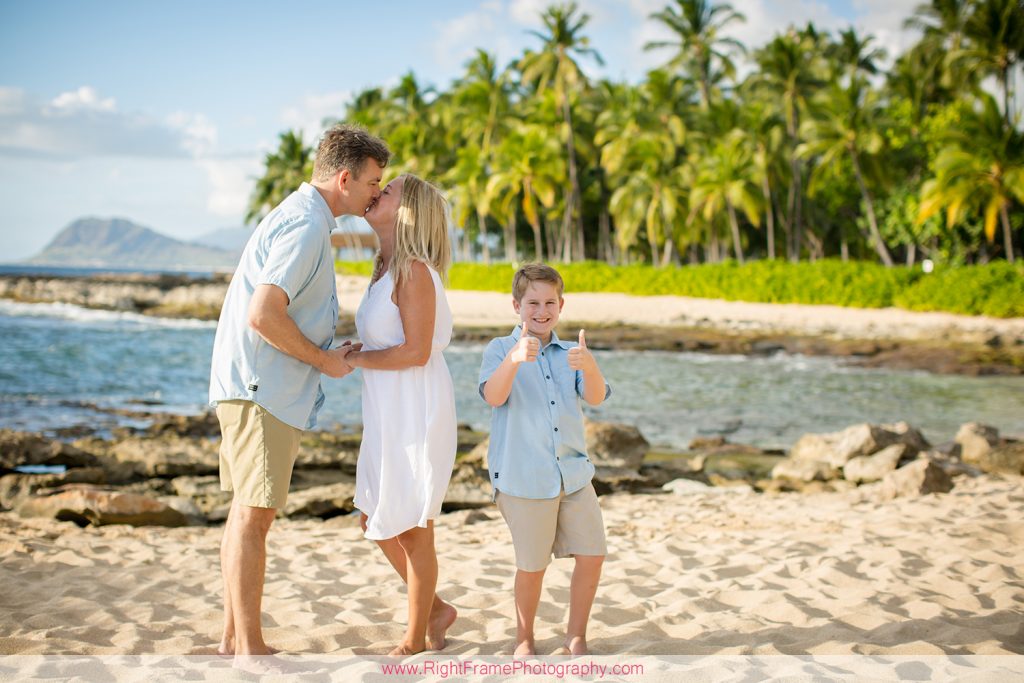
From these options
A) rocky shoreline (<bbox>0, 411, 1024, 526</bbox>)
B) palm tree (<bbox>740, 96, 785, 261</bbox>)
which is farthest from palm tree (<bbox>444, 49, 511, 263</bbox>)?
rocky shoreline (<bbox>0, 411, 1024, 526</bbox>)

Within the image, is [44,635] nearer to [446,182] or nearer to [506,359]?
[506,359]

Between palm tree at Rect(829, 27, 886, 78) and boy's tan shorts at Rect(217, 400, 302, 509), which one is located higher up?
palm tree at Rect(829, 27, 886, 78)

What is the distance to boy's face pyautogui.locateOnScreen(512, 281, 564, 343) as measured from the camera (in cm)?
335

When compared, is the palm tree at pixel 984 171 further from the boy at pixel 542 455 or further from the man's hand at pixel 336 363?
the man's hand at pixel 336 363

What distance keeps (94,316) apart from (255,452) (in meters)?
42.0

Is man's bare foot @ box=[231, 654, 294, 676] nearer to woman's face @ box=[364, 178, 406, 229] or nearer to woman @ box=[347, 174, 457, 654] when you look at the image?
woman @ box=[347, 174, 457, 654]

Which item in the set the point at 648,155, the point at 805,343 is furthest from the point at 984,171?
the point at 648,155

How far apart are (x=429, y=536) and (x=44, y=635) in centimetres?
170

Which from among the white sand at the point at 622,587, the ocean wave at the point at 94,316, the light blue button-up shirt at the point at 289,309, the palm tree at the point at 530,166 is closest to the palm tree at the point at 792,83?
the palm tree at the point at 530,166

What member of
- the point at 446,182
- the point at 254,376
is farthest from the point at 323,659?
the point at 446,182

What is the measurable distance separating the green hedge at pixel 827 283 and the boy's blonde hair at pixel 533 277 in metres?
28.2

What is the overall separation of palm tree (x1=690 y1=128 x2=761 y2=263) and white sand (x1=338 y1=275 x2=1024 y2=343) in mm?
5056

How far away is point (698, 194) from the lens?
3838 cm

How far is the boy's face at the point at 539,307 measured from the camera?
3.35 meters
